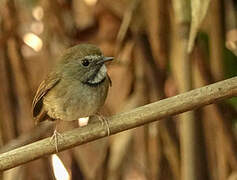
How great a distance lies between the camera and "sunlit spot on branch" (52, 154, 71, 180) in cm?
320

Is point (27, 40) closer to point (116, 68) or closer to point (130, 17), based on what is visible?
point (116, 68)

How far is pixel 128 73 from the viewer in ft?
11.1

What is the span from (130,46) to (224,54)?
621mm

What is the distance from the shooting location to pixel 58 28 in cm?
344

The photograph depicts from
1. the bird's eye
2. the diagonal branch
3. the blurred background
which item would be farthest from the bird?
the diagonal branch

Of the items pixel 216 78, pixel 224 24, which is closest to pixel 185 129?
pixel 216 78

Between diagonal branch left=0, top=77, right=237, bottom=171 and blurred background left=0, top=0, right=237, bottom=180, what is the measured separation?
633 mm

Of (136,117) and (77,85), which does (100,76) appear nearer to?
(77,85)

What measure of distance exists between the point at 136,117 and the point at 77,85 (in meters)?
0.75

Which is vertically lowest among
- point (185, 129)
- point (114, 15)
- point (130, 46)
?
point (185, 129)

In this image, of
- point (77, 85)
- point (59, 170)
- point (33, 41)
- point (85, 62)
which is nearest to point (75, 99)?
point (77, 85)

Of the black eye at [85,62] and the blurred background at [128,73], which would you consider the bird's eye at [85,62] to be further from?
the blurred background at [128,73]

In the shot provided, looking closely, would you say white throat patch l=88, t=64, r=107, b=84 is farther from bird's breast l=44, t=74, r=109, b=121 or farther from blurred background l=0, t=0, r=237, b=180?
blurred background l=0, t=0, r=237, b=180

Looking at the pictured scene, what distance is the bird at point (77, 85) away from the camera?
9.13 ft
